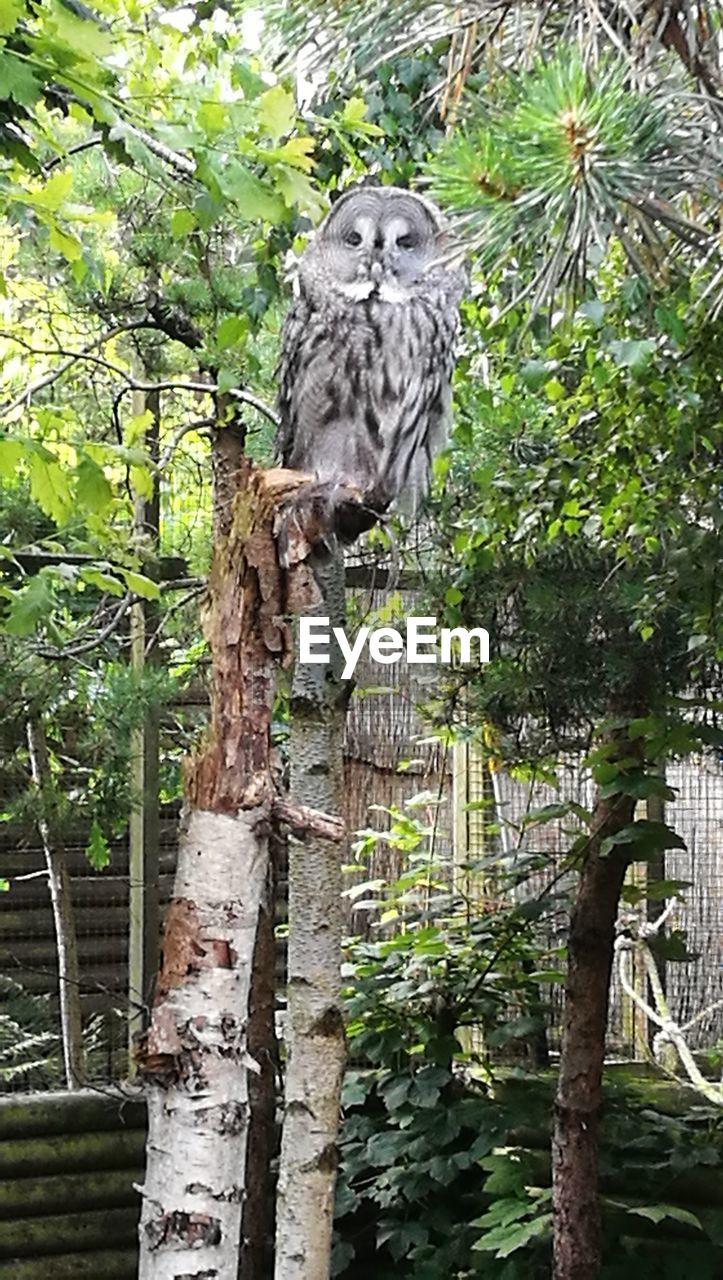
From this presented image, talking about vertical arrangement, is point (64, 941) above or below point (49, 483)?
below

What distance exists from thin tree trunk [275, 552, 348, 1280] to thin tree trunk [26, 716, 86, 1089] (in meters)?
0.66

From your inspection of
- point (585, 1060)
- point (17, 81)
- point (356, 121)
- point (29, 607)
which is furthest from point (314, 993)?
point (17, 81)

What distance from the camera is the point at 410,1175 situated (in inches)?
95.0

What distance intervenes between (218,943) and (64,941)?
146 centimetres

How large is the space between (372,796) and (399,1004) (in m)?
0.46

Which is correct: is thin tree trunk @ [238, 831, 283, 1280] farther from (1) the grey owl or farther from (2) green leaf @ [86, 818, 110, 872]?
(1) the grey owl

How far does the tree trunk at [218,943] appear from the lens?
3.77 feet

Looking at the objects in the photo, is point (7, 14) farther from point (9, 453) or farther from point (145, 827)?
point (145, 827)

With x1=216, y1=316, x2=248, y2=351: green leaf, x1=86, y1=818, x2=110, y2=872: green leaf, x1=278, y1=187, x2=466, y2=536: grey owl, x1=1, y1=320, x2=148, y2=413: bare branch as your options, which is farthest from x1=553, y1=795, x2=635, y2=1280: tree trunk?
x1=1, y1=320, x2=148, y2=413: bare branch

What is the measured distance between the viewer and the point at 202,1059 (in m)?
1.16

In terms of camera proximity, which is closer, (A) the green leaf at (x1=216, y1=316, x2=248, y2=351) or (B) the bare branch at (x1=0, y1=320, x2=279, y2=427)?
(A) the green leaf at (x1=216, y1=316, x2=248, y2=351)

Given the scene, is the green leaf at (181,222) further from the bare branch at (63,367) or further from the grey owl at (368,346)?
the bare branch at (63,367)

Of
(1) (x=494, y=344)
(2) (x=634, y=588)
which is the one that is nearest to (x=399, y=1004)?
(2) (x=634, y=588)

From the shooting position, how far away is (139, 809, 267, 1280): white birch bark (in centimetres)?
114
